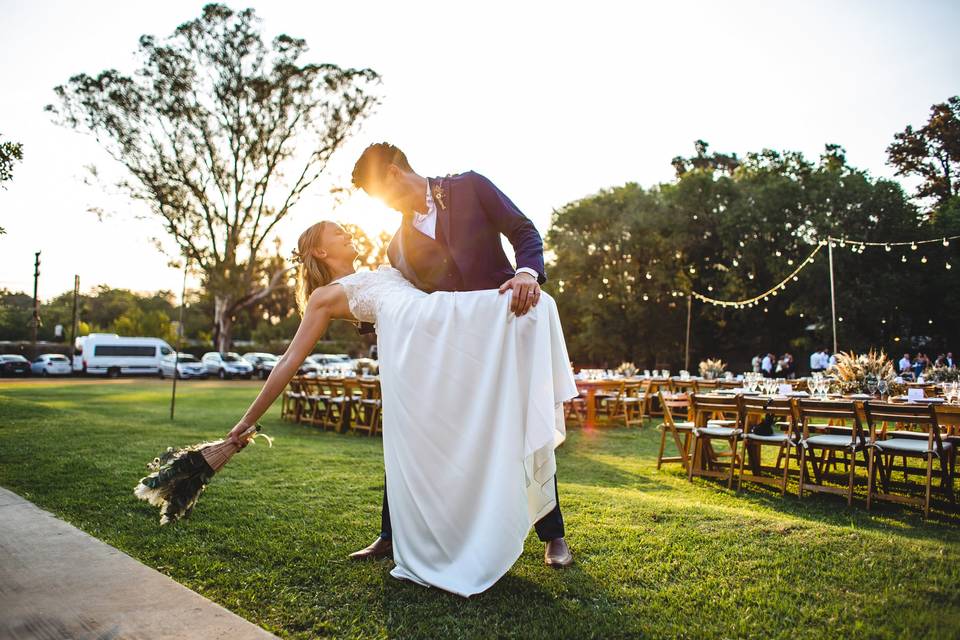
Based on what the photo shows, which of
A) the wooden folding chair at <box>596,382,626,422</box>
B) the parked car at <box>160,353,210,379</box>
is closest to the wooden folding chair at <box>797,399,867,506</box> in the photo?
the wooden folding chair at <box>596,382,626,422</box>

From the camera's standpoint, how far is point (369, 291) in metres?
2.95

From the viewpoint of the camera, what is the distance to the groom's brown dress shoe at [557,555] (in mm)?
3031

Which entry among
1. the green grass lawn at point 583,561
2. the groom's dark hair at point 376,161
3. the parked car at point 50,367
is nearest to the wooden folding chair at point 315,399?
the green grass lawn at point 583,561

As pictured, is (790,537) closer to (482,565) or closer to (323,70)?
(482,565)

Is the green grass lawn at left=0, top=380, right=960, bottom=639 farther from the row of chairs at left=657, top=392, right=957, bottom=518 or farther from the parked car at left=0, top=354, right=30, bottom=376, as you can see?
the parked car at left=0, top=354, right=30, bottom=376

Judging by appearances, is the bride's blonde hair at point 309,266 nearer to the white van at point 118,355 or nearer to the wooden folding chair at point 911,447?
the wooden folding chair at point 911,447

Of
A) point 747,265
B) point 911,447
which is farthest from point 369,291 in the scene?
point 747,265

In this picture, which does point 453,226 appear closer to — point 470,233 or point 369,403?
point 470,233

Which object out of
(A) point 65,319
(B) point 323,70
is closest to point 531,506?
(B) point 323,70

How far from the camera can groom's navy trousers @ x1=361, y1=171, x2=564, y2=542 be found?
119 inches

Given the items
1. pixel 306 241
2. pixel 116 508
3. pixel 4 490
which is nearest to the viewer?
pixel 306 241

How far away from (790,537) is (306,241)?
3.05 metres

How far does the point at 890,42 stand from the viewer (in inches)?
288

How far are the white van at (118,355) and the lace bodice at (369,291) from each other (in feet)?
120
